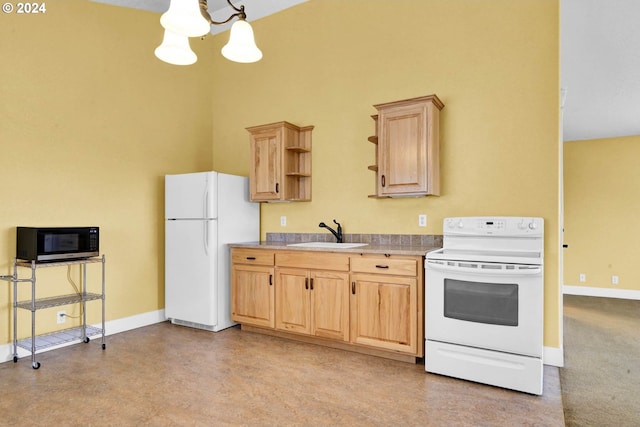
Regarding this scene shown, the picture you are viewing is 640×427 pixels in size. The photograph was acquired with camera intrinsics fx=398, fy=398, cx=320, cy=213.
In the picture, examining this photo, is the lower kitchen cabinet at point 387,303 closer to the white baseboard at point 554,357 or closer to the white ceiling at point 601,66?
the white baseboard at point 554,357

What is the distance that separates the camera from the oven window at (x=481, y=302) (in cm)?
254

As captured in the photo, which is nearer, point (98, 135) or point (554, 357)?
point (554, 357)

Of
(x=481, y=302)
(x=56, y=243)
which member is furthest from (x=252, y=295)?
(x=481, y=302)

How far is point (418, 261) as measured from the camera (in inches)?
115

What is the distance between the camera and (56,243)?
316 cm

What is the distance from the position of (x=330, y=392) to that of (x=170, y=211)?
2.53m

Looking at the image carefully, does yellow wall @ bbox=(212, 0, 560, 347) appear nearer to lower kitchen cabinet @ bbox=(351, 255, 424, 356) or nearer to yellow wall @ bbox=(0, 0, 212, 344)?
lower kitchen cabinet @ bbox=(351, 255, 424, 356)

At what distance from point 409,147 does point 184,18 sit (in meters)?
1.91

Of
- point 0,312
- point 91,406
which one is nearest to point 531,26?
point 91,406

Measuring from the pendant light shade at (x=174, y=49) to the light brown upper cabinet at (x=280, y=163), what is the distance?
1484 mm

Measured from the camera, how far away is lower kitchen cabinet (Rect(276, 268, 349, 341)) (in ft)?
10.7

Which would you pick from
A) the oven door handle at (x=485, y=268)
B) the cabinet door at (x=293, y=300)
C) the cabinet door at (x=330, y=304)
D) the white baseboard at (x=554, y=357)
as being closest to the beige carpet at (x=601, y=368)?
the white baseboard at (x=554, y=357)

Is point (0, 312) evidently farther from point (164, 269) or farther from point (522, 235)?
point (522, 235)

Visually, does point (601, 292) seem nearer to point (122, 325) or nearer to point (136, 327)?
point (136, 327)
